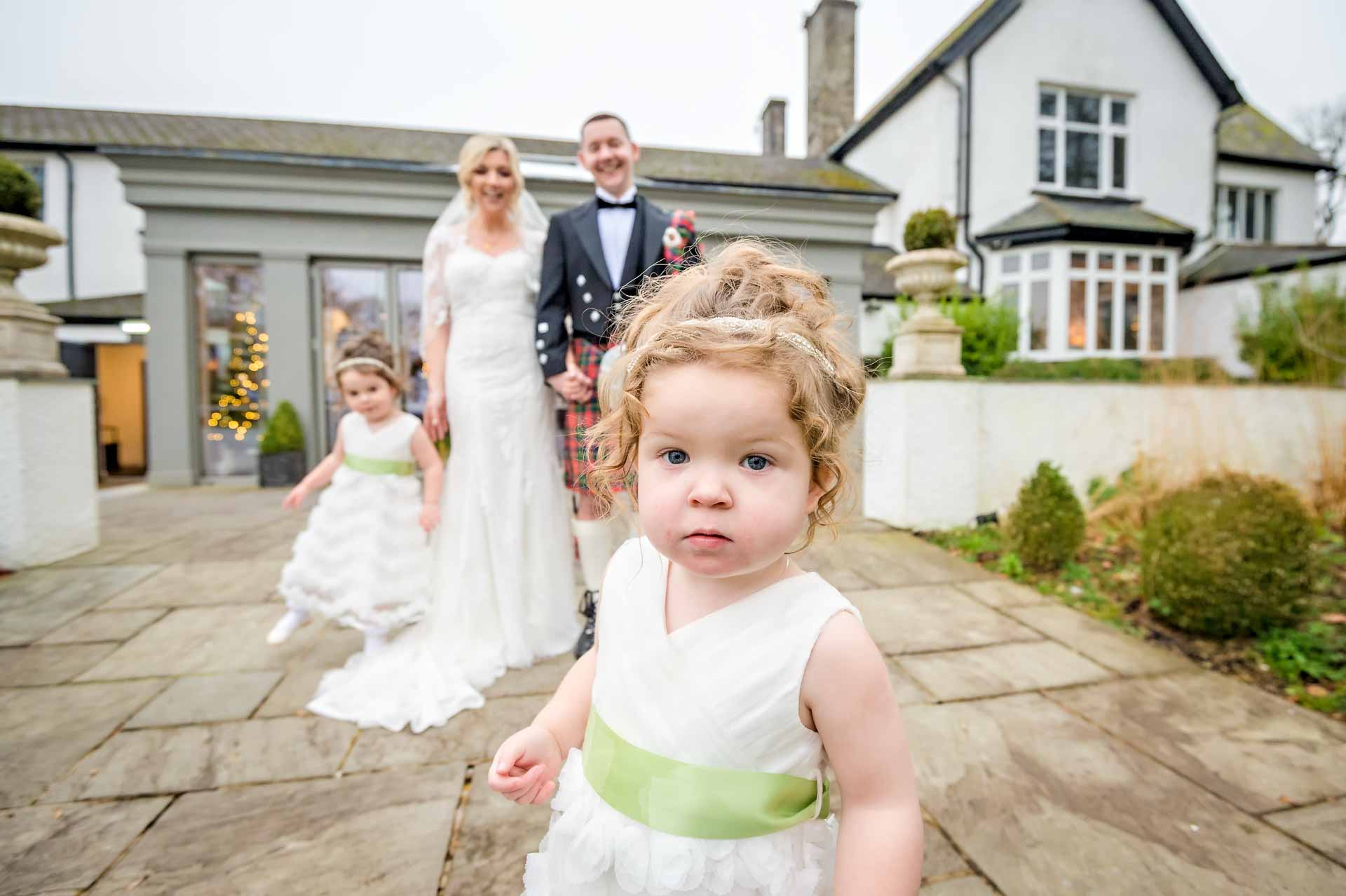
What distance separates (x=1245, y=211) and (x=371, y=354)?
2213 centimetres

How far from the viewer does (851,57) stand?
16672mm

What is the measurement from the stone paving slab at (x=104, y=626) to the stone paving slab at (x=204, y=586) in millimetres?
104

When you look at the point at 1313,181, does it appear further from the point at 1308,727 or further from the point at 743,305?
the point at 743,305

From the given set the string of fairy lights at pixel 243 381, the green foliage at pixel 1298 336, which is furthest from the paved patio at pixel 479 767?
the string of fairy lights at pixel 243 381

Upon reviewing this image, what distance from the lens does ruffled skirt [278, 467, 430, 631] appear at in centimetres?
279

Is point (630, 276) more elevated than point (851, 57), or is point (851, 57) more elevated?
point (851, 57)

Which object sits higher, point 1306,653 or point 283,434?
point 283,434

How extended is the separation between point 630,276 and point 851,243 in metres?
9.10

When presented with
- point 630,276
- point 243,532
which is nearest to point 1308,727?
point 630,276

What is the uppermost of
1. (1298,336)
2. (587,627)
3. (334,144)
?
(334,144)

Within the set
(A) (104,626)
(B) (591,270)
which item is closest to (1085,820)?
(B) (591,270)

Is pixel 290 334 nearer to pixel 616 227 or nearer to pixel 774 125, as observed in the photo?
pixel 616 227

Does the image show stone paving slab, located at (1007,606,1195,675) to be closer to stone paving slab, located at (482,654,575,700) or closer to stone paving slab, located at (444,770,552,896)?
stone paving slab, located at (482,654,575,700)

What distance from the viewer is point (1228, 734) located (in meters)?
2.27
